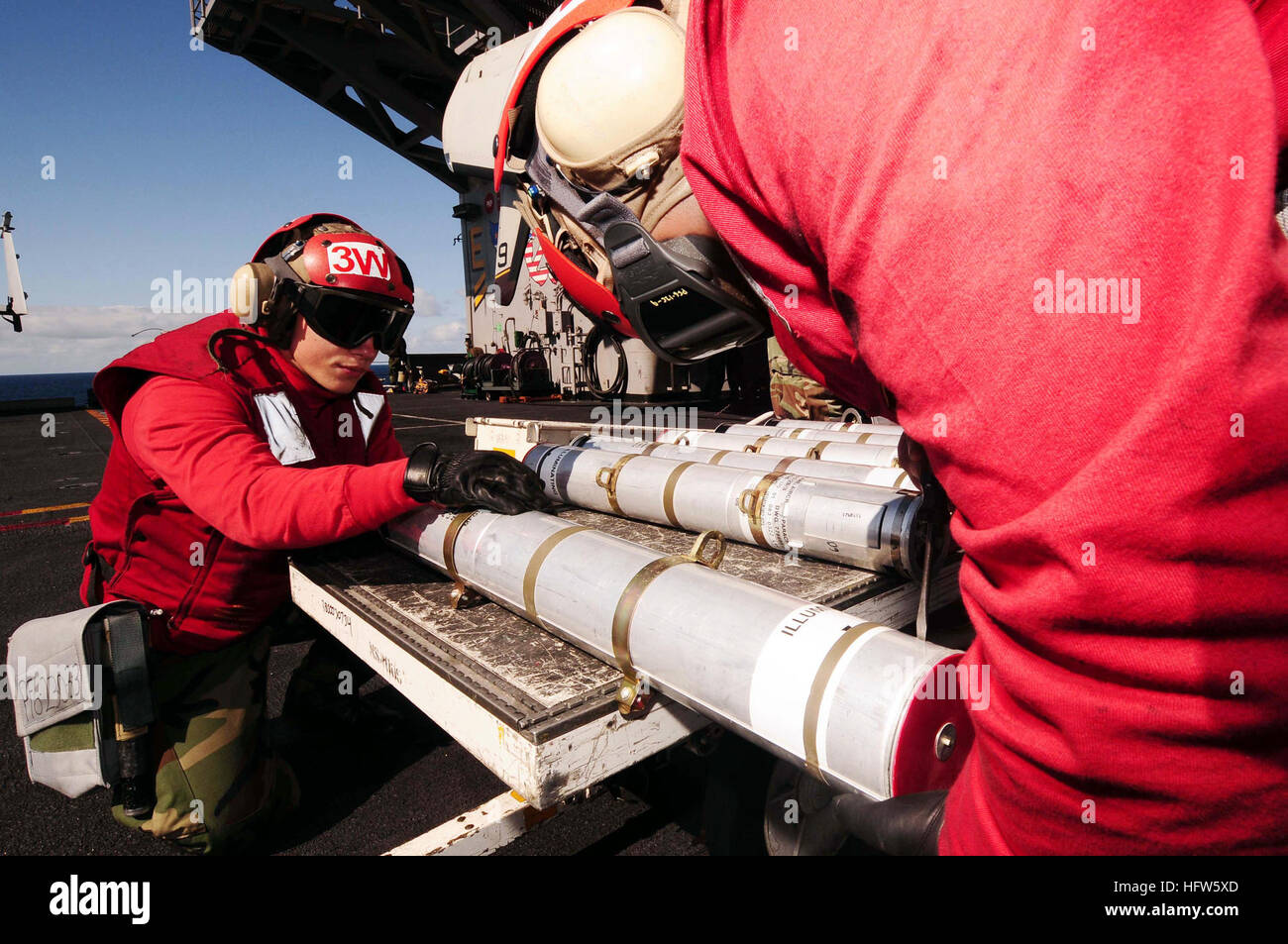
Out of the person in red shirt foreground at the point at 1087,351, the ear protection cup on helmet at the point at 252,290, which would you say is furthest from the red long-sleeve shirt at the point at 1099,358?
the ear protection cup on helmet at the point at 252,290

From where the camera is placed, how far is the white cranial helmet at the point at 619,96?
1295 millimetres

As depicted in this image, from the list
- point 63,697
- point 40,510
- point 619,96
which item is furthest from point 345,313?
point 40,510

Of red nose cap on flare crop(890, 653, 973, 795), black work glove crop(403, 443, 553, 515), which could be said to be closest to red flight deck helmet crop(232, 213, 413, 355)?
black work glove crop(403, 443, 553, 515)

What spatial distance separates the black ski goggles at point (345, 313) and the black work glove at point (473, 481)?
723 mm

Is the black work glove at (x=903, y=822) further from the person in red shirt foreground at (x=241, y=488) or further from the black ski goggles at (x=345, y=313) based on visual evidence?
the black ski goggles at (x=345, y=313)

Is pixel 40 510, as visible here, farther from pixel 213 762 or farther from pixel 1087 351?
pixel 1087 351

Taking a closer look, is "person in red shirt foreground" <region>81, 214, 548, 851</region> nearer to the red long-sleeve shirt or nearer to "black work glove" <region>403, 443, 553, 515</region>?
"black work glove" <region>403, 443, 553, 515</region>

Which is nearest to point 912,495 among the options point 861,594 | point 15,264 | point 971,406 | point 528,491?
point 861,594

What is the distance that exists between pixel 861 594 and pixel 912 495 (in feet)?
1.44

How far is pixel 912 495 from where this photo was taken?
234 cm

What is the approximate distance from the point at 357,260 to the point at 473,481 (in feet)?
3.44

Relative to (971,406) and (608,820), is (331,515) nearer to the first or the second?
(608,820)

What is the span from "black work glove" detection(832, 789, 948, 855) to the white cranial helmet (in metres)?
1.27

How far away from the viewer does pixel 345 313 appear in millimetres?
2654
